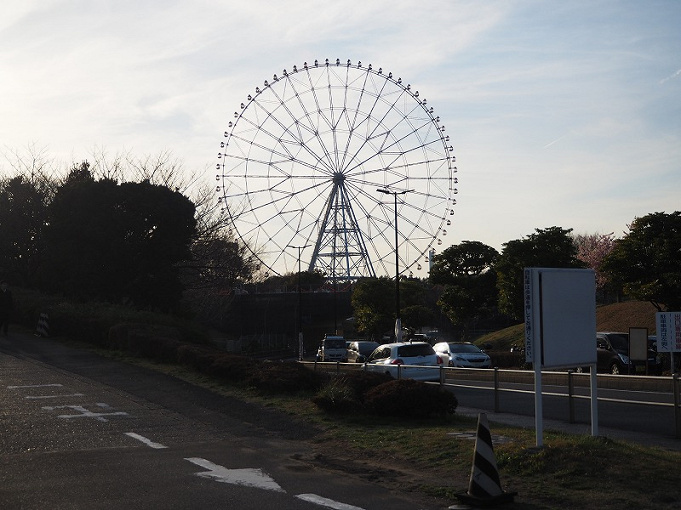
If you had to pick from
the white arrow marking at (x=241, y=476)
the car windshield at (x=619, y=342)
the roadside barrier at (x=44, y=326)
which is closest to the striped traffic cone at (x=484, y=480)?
the white arrow marking at (x=241, y=476)

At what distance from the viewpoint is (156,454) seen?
40.3ft

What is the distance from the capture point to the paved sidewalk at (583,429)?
44.0 ft

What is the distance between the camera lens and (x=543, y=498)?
8.91 m

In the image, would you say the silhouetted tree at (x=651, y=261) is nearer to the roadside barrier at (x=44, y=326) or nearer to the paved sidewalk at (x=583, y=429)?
the paved sidewalk at (x=583, y=429)

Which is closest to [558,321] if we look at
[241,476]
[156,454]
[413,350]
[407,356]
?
[241,476]

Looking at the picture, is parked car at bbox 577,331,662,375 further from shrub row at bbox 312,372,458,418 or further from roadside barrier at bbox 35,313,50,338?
roadside barrier at bbox 35,313,50,338

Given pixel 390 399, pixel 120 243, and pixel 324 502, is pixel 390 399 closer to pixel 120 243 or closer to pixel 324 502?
pixel 324 502

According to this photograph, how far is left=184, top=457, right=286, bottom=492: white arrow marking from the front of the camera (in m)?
9.90

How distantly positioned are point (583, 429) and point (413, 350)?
1312 cm

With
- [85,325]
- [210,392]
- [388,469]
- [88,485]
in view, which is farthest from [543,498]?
[85,325]

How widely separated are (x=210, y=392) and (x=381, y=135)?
3563cm

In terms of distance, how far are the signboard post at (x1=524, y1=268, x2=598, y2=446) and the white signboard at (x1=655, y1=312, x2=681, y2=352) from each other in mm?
14104

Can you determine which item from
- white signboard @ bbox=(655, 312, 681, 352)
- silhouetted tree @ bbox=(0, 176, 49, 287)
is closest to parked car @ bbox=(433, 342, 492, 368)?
white signboard @ bbox=(655, 312, 681, 352)

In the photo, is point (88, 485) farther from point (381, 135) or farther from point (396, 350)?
point (381, 135)
